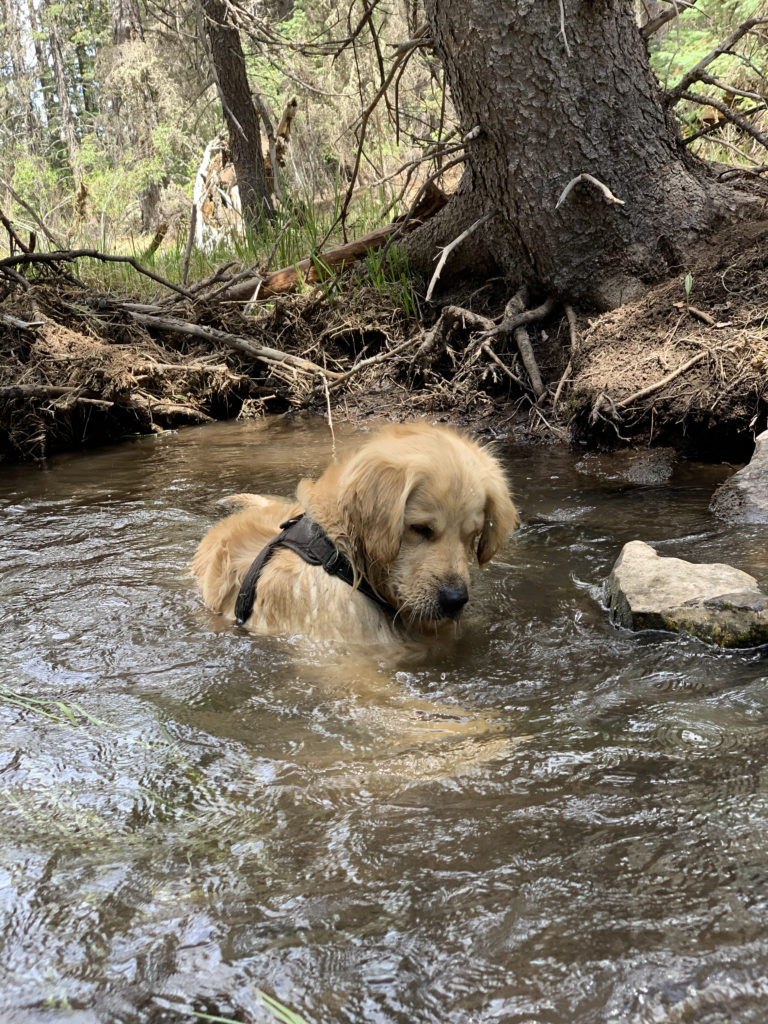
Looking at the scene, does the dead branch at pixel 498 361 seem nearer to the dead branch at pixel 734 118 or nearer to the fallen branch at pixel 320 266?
the fallen branch at pixel 320 266

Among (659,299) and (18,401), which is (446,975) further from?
(18,401)

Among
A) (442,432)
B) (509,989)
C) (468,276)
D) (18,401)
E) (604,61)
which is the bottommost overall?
(509,989)

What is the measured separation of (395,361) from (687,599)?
6130mm

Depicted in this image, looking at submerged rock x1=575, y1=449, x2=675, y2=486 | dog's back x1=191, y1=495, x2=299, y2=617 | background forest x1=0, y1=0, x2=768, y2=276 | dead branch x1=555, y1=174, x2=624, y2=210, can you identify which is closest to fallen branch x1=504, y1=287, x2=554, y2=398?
dead branch x1=555, y1=174, x2=624, y2=210

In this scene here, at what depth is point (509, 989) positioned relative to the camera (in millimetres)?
1965

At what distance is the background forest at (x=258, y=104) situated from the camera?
10109 millimetres

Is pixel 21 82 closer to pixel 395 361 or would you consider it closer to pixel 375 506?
pixel 395 361

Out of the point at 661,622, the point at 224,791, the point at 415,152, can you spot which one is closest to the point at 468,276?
the point at 661,622

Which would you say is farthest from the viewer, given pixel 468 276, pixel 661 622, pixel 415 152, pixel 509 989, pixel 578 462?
A: pixel 415 152

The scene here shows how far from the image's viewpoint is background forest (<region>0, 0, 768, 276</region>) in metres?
10.1

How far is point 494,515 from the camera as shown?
442cm

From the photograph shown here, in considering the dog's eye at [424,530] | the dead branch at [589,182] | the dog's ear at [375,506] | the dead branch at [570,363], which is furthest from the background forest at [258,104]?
the dog's eye at [424,530]

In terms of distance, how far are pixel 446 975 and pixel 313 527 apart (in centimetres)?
264

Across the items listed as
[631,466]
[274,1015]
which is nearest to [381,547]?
[274,1015]
